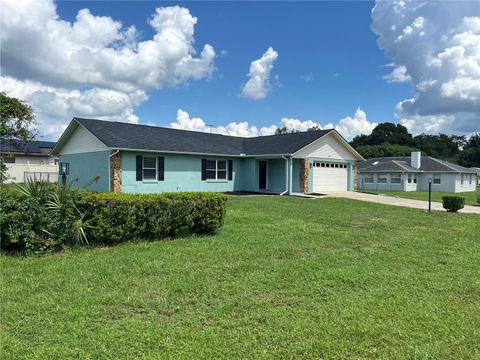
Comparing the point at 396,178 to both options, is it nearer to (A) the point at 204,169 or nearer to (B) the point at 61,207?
(A) the point at 204,169

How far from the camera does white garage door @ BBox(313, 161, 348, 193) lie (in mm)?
23959

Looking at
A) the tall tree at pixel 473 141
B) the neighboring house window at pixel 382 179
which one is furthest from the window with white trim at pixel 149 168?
the tall tree at pixel 473 141

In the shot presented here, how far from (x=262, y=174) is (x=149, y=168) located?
25.7 feet

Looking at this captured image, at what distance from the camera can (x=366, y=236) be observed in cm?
890

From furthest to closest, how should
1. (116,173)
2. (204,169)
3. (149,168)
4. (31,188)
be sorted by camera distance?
(204,169) < (149,168) < (116,173) < (31,188)

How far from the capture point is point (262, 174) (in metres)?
23.5

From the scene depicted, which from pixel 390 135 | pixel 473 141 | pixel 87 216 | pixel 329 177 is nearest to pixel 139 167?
pixel 87 216

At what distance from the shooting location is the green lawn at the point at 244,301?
130 inches

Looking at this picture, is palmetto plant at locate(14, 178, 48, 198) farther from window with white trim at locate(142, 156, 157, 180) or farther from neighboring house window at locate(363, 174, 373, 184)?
neighboring house window at locate(363, 174, 373, 184)

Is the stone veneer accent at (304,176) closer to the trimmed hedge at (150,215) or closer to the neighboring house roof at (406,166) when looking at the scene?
the trimmed hedge at (150,215)

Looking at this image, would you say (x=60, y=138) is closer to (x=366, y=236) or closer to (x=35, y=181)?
(x=35, y=181)

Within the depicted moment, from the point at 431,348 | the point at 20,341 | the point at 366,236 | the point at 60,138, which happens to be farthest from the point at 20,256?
the point at 60,138

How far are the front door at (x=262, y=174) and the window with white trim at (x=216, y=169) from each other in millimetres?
2300

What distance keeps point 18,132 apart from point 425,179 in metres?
37.8
